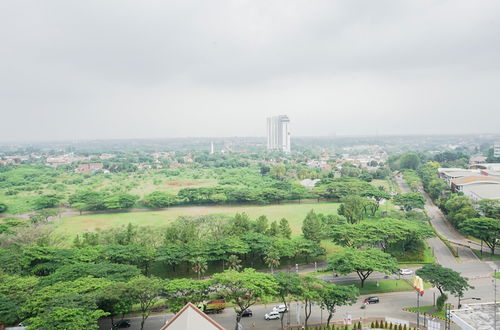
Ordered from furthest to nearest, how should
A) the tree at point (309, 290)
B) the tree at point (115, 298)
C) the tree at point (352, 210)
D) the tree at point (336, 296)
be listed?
the tree at point (352, 210), the tree at point (336, 296), the tree at point (309, 290), the tree at point (115, 298)

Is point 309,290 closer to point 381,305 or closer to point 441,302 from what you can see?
point 381,305

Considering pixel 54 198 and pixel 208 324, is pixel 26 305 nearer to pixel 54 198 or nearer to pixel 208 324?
pixel 208 324

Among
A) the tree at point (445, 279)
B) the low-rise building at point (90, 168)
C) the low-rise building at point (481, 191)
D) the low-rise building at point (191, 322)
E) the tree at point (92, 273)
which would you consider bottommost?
the low-rise building at point (90, 168)

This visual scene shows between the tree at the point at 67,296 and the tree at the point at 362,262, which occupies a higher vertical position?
the tree at the point at 67,296

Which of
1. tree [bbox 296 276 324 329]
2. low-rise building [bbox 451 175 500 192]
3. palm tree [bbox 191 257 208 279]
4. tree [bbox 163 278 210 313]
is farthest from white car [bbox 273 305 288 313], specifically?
low-rise building [bbox 451 175 500 192]

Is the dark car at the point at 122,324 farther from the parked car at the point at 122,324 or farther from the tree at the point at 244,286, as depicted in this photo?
the tree at the point at 244,286

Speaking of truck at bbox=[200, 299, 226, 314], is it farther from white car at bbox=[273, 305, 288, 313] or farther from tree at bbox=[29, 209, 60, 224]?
tree at bbox=[29, 209, 60, 224]

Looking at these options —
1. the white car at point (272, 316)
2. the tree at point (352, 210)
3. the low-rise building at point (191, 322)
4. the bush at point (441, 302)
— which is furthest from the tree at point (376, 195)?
the low-rise building at point (191, 322)

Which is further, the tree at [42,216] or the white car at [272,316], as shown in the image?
the tree at [42,216]
